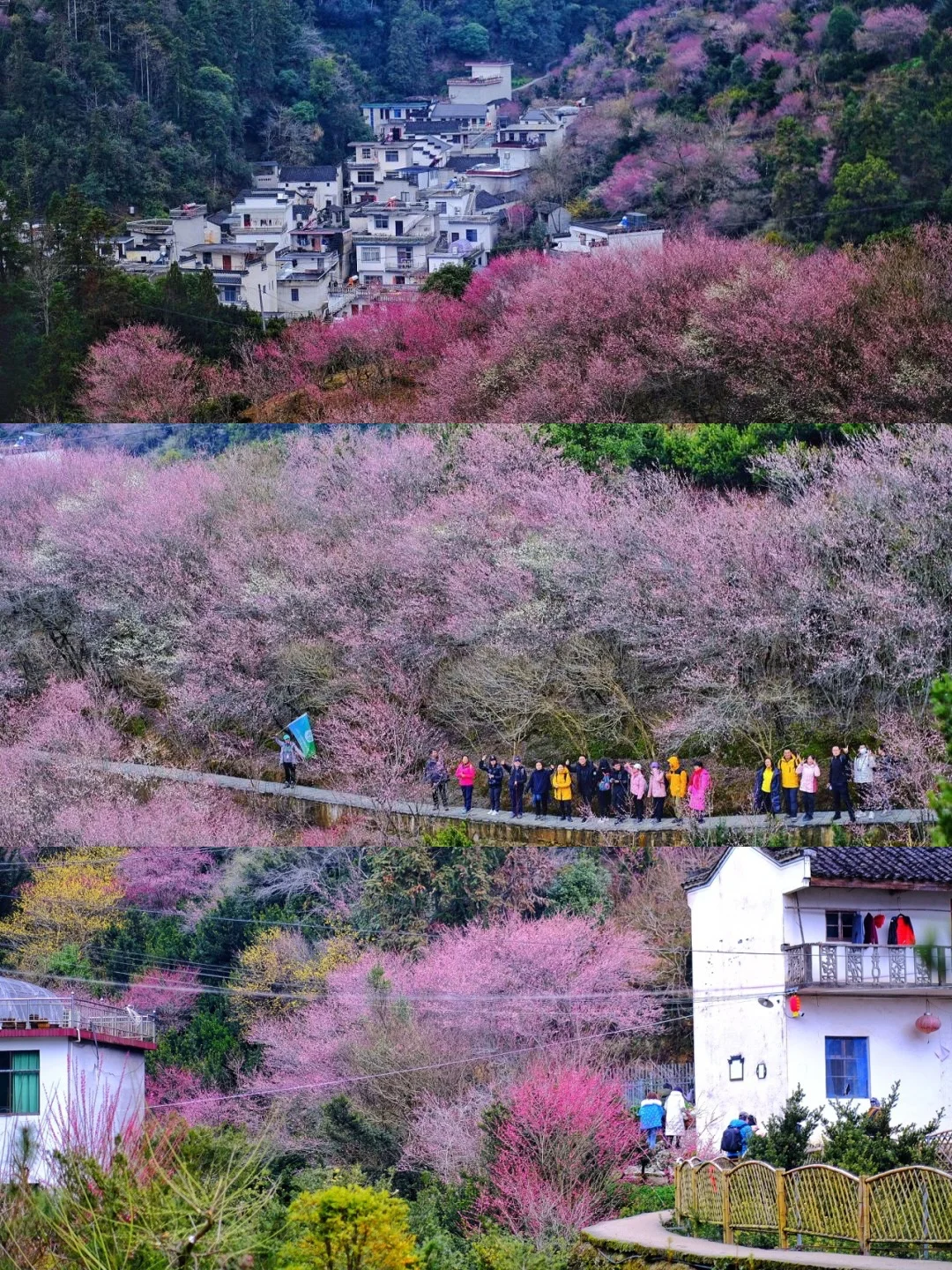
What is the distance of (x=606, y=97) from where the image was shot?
91.8 m

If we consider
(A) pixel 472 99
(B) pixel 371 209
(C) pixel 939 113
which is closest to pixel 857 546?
(C) pixel 939 113

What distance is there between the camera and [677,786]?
38.6 metres

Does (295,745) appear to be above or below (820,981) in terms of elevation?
above

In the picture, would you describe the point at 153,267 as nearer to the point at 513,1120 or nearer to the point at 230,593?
the point at 230,593

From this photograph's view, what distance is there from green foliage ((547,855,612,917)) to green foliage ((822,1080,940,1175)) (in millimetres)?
14520

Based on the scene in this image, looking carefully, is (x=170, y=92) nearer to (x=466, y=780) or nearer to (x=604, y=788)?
(x=466, y=780)

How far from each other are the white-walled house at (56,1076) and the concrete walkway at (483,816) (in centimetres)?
832

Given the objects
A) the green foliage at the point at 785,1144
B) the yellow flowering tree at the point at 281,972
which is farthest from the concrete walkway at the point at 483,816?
the green foliage at the point at 785,1144

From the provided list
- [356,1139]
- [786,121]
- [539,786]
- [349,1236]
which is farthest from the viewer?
[786,121]

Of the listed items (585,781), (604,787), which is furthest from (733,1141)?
(585,781)

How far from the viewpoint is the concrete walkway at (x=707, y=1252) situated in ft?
64.7

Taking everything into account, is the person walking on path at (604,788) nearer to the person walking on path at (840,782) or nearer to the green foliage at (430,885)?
the green foliage at (430,885)

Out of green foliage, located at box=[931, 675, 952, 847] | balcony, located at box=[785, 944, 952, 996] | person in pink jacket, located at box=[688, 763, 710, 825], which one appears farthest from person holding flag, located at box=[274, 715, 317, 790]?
green foliage, located at box=[931, 675, 952, 847]

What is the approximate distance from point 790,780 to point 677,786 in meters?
1.94
